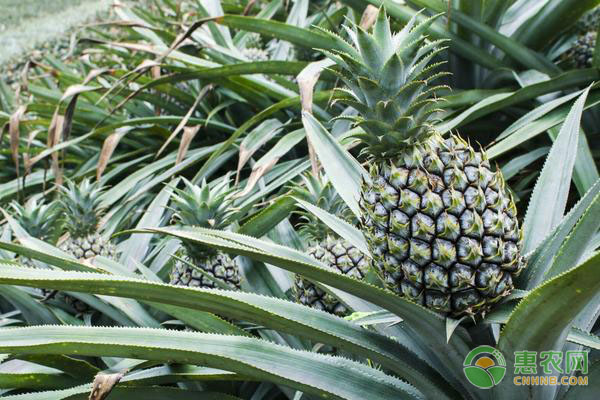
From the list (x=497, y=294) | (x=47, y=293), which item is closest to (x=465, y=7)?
(x=497, y=294)

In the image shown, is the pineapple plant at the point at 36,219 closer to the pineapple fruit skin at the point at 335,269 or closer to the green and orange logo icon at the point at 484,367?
the pineapple fruit skin at the point at 335,269

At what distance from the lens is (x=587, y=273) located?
2.76ft

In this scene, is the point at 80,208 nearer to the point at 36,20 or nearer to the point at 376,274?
the point at 376,274

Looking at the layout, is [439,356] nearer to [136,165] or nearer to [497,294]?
[497,294]

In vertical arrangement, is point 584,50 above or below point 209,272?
above

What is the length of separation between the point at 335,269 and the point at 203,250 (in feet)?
1.34

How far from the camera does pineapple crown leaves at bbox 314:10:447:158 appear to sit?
1.12 metres

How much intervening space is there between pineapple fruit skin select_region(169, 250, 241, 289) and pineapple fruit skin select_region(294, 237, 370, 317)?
23cm

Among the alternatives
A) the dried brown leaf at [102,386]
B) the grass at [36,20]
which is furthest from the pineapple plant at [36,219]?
the grass at [36,20]

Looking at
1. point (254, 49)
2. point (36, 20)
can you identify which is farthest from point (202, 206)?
point (36, 20)

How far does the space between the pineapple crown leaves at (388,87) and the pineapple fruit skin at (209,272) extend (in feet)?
2.48

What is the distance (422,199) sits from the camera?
3.63 ft

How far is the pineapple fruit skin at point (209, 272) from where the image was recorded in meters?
1.77

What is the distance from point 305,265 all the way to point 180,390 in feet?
1.76
